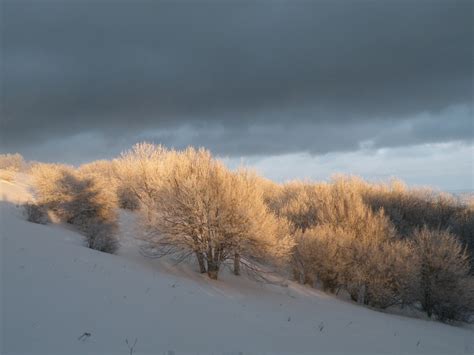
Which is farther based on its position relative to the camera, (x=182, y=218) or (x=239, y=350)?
(x=182, y=218)

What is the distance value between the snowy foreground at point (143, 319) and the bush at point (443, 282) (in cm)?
401

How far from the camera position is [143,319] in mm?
7375

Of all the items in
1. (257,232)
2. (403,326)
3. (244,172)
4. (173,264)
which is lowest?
(403,326)

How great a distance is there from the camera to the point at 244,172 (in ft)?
61.8

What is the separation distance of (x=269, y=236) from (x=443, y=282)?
31.3 feet

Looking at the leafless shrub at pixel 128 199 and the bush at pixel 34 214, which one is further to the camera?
the leafless shrub at pixel 128 199

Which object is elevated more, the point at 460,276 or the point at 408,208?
the point at 408,208

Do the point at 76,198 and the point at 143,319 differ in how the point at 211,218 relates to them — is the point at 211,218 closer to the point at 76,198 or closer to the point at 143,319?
the point at 143,319

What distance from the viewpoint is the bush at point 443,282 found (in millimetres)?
18922

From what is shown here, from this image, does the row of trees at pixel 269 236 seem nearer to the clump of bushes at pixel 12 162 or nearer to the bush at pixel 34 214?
the bush at pixel 34 214

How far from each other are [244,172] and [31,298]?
12.6 m

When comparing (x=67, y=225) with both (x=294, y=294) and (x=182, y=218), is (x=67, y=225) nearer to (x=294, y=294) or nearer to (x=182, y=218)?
(x=182, y=218)

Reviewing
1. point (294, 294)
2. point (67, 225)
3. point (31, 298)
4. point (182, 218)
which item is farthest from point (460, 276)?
point (67, 225)

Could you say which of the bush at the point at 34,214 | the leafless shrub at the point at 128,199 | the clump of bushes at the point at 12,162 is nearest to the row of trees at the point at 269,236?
the bush at the point at 34,214
